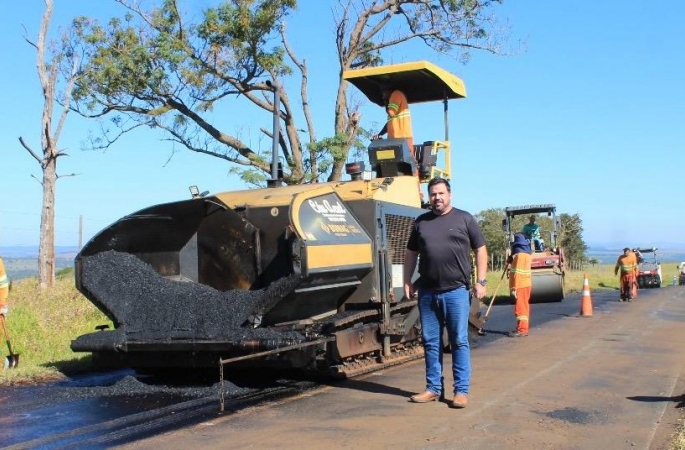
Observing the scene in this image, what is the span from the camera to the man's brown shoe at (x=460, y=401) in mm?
5815

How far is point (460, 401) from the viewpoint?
19.1ft

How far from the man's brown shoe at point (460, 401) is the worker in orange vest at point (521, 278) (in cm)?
566

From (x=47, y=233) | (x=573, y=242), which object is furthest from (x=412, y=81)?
(x=573, y=242)

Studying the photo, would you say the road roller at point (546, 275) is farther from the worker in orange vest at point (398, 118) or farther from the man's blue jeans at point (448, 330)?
the man's blue jeans at point (448, 330)

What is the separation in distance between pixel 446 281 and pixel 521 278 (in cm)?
625

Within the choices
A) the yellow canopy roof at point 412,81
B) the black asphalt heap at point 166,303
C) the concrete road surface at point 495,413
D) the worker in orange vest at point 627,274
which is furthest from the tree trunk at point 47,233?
the worker in orange vest at point 627,274

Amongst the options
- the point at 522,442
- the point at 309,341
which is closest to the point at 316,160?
the point at 309,341

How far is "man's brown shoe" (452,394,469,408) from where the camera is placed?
5.82 meters

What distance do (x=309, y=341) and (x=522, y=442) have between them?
2197 mm

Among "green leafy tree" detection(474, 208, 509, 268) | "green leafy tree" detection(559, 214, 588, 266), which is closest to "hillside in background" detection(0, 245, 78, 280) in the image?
"green leafy tree" detection(474, 208, 509, 268)

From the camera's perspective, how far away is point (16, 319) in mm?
11359

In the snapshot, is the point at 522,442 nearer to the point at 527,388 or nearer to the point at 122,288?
the point at 527,388

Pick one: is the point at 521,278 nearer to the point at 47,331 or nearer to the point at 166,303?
the point at 166,303

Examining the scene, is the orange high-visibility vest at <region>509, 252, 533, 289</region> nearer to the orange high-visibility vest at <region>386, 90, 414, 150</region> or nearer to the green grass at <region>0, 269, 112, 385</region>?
the orange high-visibility vest at <region>386, 90, 414, 150</region>
